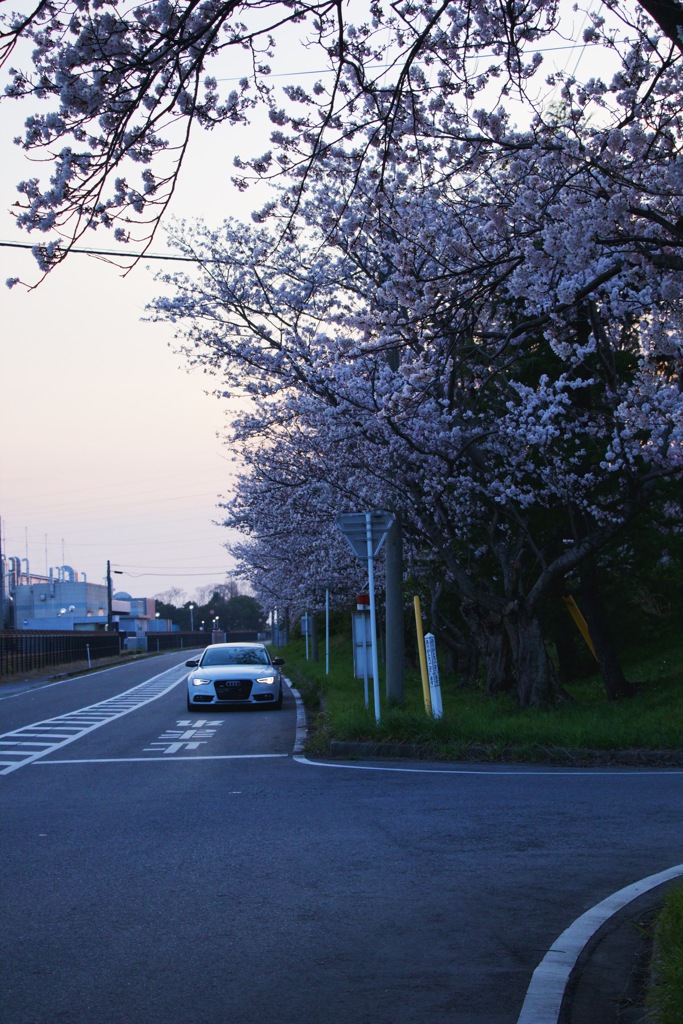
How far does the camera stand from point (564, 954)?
521 centimetres

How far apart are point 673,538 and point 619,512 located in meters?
4.22

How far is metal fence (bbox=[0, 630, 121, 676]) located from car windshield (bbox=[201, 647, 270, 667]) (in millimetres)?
21057

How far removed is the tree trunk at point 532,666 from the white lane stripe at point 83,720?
280 inches

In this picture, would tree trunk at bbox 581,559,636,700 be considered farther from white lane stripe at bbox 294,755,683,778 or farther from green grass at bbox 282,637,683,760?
white lane stripe at bbox 294,755,683,778

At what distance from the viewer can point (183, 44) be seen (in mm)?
5586

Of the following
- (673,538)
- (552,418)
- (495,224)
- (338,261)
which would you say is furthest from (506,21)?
(673,538)

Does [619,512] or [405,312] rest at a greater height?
[405,312]

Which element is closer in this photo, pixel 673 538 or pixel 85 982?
pixel 85 982

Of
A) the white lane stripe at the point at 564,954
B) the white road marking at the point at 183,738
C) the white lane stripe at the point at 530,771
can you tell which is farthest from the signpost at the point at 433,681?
the white lane stripe at the point at 564,954

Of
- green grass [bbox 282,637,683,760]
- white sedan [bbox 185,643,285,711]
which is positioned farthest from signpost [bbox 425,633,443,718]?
white sedan [bbox 185,643,285,711]

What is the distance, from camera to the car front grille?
21.6m

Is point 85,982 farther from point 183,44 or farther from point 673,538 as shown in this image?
point 673,538

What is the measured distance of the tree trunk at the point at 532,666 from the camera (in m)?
17.0

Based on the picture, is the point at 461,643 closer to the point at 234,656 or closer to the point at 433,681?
the point at 234,656
